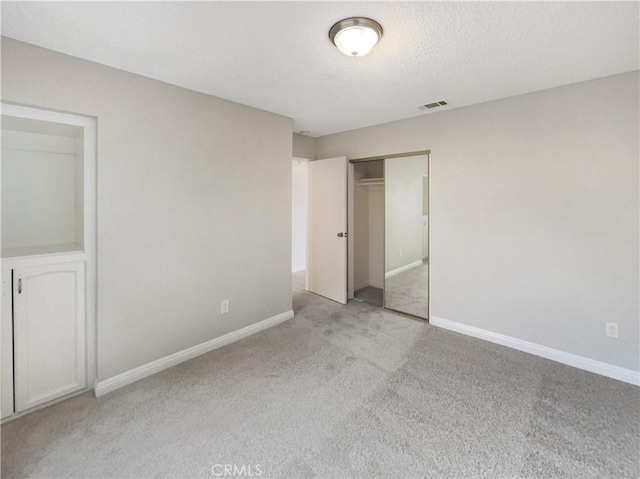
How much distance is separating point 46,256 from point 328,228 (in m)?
2.96

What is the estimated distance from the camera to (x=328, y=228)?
420 cm

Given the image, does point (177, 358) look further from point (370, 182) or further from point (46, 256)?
point (370, 182)

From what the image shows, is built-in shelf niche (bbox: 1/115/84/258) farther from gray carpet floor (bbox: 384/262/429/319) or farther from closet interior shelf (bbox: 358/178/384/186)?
gray carpet floor (bbox: 384/262/429/319)

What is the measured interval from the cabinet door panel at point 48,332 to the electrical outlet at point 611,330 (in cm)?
405

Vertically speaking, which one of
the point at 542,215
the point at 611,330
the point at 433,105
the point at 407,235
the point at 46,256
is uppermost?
the point at 433,105

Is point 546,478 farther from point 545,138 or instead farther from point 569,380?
point 545,138

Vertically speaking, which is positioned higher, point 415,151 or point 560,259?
point 415,151

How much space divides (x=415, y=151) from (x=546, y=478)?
9.58 feet

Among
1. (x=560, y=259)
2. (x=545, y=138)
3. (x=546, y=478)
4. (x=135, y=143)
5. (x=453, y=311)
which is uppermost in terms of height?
(x=545, y=138)

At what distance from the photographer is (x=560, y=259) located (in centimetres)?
258

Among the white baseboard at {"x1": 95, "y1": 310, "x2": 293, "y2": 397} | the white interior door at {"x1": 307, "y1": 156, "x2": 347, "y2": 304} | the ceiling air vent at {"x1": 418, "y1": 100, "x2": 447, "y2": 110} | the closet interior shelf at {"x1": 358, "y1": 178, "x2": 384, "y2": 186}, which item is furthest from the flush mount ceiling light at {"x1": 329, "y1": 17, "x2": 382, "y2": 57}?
the white baseboard at {"x1": 95, "y1": 310, "x2": 293, "y2": 397}

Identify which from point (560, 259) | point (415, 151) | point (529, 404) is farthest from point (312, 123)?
point (529, 404)

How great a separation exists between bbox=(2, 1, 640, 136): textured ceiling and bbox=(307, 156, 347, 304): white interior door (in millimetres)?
1440

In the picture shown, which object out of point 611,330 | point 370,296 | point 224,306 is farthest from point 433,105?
point 224,306
